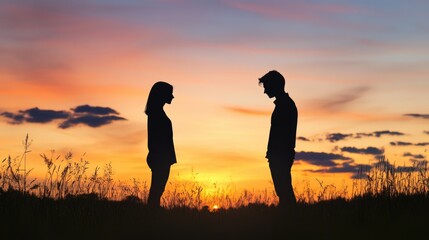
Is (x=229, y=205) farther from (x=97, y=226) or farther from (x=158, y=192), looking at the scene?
(x=97, y=226)

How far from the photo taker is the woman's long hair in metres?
10.9

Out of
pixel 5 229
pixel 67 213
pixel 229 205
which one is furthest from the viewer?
pixel 229 205

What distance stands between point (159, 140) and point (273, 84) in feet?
7.91

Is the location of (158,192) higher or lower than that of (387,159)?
lower

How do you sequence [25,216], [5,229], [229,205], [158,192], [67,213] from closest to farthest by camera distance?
[5,229] → [25,216] → [67,213] → [158,192] → [229,205]

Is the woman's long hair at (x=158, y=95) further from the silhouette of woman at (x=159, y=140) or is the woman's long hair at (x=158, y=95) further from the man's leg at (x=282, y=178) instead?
the man's leg at (x=282, y=178)

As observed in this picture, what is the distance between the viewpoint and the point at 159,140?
36.0 feet

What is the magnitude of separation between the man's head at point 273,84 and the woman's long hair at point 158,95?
1.88 m

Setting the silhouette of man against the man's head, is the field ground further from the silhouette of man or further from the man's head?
the man's head

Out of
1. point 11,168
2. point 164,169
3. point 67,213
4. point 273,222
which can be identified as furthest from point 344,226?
point 11,168

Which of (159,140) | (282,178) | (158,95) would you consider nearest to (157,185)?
(159,140)

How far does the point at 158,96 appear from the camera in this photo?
11.0 metres

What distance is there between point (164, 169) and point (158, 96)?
1.38 m

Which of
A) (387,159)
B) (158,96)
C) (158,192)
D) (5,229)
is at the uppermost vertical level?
(158,96)
